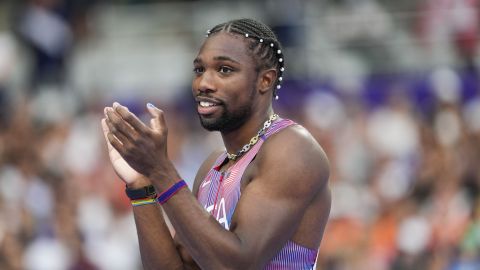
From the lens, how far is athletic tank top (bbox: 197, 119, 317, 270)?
4.54 meters

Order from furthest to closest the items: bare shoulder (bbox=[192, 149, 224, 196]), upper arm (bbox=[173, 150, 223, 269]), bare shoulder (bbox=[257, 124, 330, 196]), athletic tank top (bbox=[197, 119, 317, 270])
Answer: bare shoulder (bbox=[192, 149, 224, 196]), upper arm (bbox=[173, 150, 223, 269]), athletic tank top (bbox=[197, 119, 317, 270]), bare shoulder (bbox=[257, 124, 330, 196])

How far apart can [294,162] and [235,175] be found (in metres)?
0.36

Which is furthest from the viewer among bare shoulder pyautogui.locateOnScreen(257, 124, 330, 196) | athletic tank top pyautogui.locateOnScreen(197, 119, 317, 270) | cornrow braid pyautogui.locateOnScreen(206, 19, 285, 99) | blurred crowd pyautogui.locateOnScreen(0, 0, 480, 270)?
blurred crowd pyautogui.locateOnScreen(0, 0, 480, 270)

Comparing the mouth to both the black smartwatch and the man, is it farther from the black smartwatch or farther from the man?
the black smartwatch

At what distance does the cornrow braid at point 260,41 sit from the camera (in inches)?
184

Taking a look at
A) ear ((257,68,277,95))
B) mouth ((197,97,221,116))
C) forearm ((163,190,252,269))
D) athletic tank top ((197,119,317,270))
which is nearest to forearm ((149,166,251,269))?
forearm ((163,190,252,269))

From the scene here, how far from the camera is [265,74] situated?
4723 mm

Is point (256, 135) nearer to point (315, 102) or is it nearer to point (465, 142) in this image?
point (465, 142)

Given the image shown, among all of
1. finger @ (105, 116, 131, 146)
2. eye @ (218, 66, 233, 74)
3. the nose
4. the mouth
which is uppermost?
eye @ (218, 66, 233, 74)

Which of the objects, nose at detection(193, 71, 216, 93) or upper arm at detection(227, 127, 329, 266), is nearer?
upper arm at detection(227, 127, 329, 266)

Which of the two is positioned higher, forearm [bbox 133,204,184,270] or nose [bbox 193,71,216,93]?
nose [bbox 193,71,216,93]

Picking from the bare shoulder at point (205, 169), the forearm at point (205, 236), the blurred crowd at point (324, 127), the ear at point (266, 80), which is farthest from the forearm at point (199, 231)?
the blurred crowd at point (324, 127)

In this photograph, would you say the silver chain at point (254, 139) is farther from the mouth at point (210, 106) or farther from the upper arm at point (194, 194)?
the upper arm at point (194, 194)

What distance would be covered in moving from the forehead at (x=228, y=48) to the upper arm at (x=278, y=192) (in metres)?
0.39
